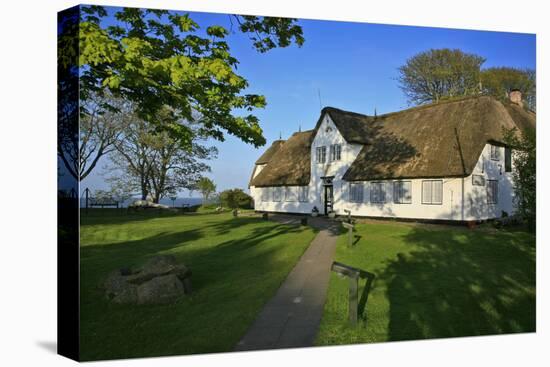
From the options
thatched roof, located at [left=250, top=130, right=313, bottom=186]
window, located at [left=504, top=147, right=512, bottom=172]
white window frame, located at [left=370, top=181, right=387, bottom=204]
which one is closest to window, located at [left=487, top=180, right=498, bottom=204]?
window, located at [left=504, top=147, right=512, bottom=172]

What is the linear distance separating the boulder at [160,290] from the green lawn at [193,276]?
133 mm

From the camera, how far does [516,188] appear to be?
828 centimetres

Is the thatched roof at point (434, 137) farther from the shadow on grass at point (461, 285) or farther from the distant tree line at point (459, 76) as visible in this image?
the shadow on grass at point (461, 285)

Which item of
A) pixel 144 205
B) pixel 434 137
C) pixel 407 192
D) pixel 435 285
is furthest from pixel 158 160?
pixel 434 137

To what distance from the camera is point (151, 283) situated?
5.86 metres

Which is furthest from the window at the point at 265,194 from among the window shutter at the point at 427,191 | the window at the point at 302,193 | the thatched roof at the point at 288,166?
the window shutter at the point at 427,191

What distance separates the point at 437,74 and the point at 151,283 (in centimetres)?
679

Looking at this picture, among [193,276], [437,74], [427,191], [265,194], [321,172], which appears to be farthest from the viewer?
[427,191]

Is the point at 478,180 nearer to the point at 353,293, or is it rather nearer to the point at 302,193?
the point at 302,193

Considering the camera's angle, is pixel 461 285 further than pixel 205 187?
Yes

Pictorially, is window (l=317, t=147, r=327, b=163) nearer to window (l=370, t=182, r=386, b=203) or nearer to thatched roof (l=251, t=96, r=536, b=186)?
thatched roof (l=251, t=96, r=536, b=186)

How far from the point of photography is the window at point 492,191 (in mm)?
9005
